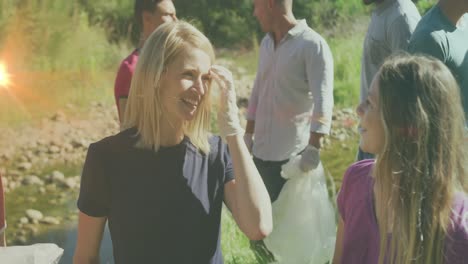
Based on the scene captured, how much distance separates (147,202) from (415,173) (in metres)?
0.63

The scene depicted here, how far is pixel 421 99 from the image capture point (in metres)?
1.42

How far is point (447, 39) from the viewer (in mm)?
2500

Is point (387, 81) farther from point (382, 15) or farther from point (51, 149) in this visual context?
point (51, 149)

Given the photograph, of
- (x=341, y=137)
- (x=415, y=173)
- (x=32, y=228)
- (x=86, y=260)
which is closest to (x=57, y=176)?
(x=32, y=228)

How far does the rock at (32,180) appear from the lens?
3.85m

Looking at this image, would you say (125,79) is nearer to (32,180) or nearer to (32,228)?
(32,180)

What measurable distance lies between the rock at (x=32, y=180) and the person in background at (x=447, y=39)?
2.31 metres

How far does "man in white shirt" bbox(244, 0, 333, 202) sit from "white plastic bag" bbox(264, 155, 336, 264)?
0.09 metres

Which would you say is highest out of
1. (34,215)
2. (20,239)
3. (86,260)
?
(86,260)

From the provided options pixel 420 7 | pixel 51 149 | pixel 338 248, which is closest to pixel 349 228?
pixel 338 248

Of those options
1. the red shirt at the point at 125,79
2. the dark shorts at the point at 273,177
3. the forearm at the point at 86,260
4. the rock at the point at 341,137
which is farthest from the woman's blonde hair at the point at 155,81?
the rock at the point at 341,137

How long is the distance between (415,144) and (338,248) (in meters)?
0.33

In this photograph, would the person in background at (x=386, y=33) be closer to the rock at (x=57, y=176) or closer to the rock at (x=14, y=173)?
the rock at (x=57, y=176)

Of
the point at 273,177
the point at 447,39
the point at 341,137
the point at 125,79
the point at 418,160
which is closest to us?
the point at 418,160
